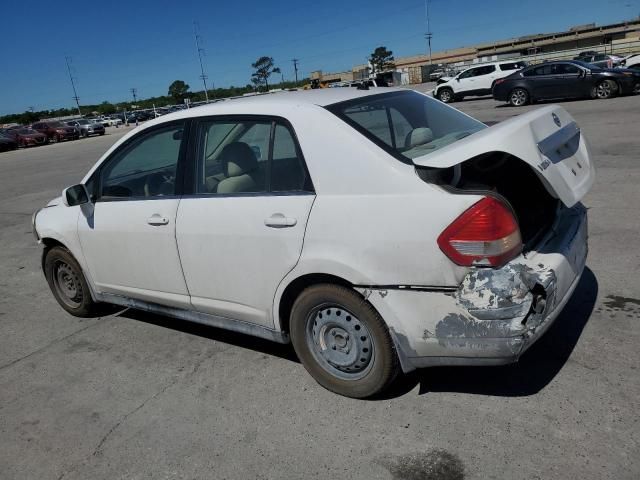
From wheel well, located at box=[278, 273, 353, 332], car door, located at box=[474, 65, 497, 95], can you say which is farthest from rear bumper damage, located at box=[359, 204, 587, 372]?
car door, located at box=[474, 65, 497, 95]

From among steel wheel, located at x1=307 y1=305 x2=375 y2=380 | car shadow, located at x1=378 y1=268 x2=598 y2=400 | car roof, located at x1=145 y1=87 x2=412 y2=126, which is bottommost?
car shadow, located at x1=378 y1=268 x2=598 y2=400

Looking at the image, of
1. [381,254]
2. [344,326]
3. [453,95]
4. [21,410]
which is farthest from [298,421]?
[453,95]

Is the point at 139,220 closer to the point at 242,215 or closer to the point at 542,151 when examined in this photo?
the point at 242,215

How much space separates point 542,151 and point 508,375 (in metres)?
1.30

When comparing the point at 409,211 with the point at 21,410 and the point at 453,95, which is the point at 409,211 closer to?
the point at 21,410

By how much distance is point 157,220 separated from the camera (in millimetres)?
3562

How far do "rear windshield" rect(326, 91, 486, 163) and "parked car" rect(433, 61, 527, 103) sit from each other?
2388 centimetres

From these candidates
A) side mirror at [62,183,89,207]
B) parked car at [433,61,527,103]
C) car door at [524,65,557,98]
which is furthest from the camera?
parked car at [433,61,527,103]

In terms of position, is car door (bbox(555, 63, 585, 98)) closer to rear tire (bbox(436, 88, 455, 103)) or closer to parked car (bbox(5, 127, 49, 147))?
rear tire (bbox(436, 88, 455, 103))

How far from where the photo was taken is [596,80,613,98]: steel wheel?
18078mm

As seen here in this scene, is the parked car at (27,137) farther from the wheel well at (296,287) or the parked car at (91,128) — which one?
the wheel well at (296,287)

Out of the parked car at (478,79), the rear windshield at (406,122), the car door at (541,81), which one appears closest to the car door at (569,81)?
the car door at (541,81)

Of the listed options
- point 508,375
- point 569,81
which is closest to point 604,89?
point 569,81

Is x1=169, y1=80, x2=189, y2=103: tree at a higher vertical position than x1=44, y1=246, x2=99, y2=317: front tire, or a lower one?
higher
